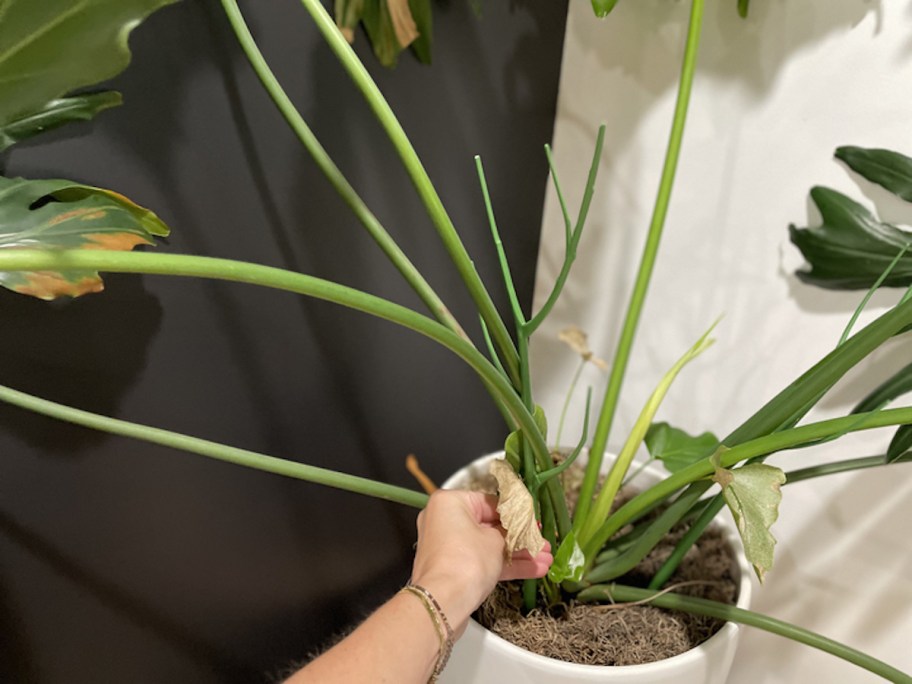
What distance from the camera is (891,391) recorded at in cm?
64

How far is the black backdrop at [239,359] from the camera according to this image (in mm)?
585

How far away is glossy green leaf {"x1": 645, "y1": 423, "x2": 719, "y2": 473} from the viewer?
29.0 inches

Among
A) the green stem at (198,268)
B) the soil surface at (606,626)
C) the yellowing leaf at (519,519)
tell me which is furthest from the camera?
the soil surface at (606,626)

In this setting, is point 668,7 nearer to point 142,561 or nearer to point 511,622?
point 511,622

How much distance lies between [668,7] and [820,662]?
79 cm

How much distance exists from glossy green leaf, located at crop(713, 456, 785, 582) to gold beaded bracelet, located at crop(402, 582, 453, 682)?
204 millimetres

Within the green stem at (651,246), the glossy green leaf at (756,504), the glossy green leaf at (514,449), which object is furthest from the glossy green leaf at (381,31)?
the glossy green leaf at (756,504)

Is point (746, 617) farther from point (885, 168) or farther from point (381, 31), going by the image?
point (381, 31)

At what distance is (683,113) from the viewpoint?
655 mm

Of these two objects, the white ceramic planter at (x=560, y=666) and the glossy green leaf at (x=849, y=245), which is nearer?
the white ceramic planter at (x=560, y=666)

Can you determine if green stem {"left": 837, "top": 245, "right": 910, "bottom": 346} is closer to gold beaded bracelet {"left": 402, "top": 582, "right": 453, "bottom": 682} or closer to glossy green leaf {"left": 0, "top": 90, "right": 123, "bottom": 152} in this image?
gold beaded bracelet {"left": 402, "top": 582, "right": 453, "bottom": 682}

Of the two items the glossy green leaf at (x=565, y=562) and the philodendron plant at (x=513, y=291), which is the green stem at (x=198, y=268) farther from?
the glossy green leaf at (x=565, y=562)

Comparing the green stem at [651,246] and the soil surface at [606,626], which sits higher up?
the green stem at [651,246]

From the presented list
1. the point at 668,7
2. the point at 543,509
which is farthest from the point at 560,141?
the point at 543,509
